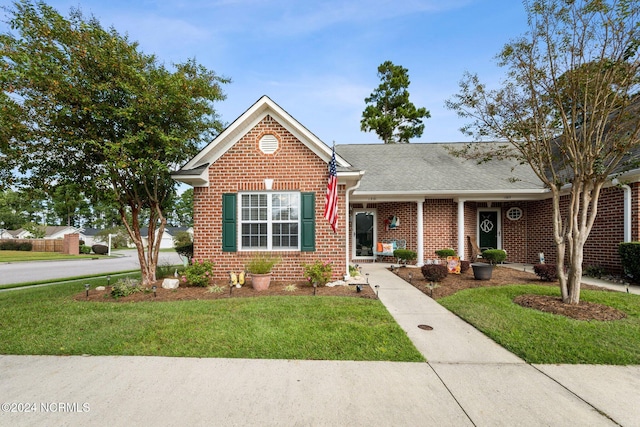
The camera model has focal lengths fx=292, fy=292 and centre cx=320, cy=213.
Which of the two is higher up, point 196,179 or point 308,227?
point 196,179

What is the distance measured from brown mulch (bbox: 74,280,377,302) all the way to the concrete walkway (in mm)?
2944

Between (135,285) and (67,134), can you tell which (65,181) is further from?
(135,285)

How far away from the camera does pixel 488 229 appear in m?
13.0

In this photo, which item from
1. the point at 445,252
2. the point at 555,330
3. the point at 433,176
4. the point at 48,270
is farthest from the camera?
the point at 48,270

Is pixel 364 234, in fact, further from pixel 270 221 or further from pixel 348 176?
pixel 270 221

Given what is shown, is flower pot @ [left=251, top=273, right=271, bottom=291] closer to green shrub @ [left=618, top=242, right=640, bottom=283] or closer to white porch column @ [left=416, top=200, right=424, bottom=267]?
white porch column @ [left=416, top=200, right=424, bottom=267]

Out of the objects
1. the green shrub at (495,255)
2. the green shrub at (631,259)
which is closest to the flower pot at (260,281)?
the green shrub at (495,255)

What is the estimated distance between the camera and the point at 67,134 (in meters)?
6.53

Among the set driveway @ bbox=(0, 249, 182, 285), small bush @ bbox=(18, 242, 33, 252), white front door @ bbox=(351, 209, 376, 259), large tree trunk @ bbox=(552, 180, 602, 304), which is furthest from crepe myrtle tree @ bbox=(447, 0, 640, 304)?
small bush @ bbox=(18, 242, 33, 252)

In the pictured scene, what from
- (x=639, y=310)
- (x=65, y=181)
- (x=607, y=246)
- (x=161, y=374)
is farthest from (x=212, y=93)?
(x=607, y=246)

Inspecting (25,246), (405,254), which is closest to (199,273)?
(405,254)

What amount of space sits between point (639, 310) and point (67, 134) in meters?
12.3

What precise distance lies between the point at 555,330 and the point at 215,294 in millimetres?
6714

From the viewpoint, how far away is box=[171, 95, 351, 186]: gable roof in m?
7.97
